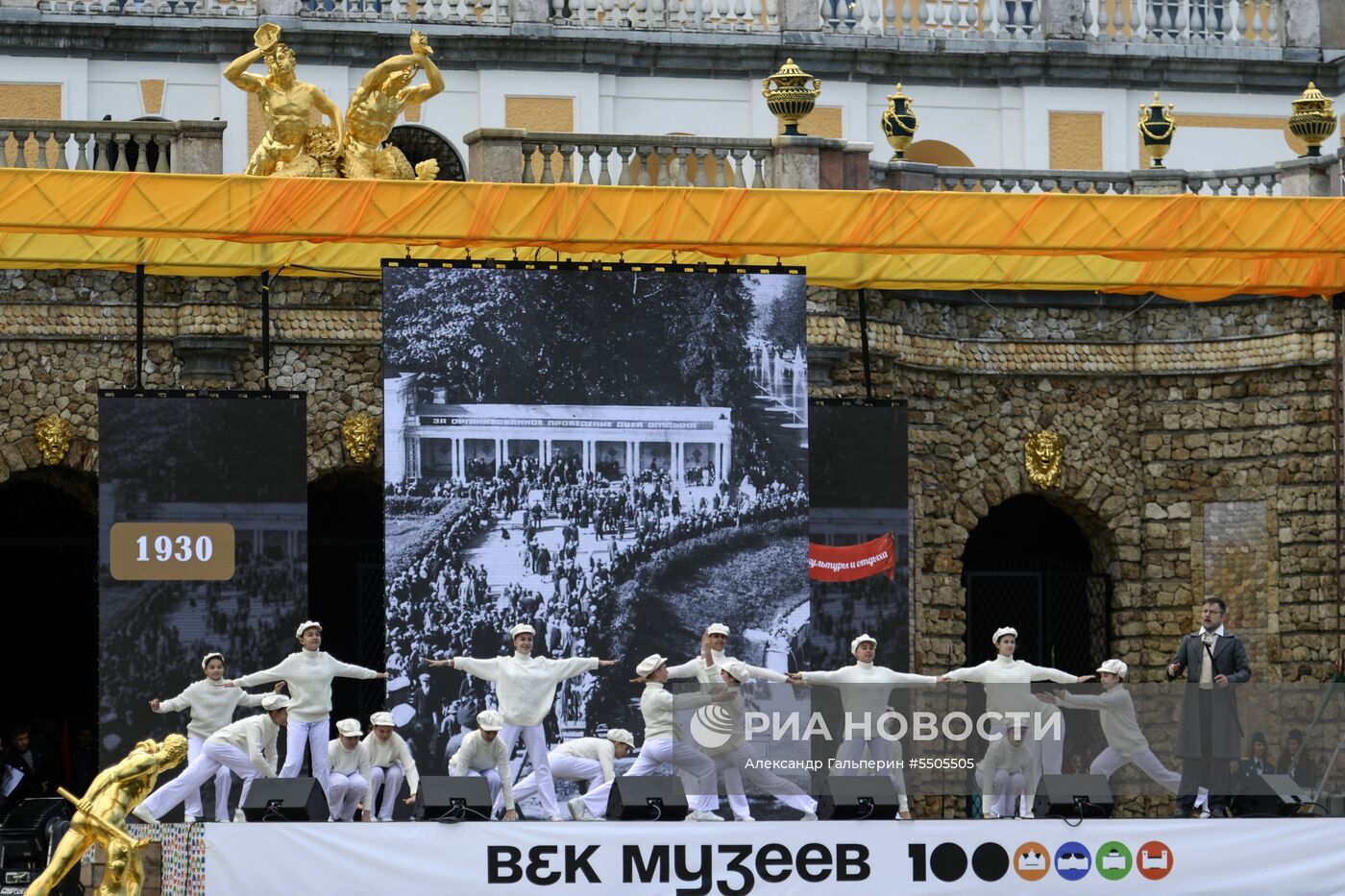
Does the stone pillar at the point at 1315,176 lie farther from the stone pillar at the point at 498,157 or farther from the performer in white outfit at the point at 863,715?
the performer in white outfit at the point at 863,715

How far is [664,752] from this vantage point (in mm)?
22547

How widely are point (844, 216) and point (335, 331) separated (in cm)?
551

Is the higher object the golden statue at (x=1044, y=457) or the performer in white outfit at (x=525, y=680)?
the golden statue at (x=1044, y=457)

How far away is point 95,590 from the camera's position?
31.1 metres

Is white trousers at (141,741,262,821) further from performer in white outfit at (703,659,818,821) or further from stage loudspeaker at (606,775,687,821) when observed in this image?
performer in white outfit at (703,659,818,821)

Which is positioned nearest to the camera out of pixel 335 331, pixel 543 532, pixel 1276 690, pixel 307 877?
pixel 307 877

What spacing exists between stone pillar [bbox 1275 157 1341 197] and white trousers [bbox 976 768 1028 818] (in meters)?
9.43

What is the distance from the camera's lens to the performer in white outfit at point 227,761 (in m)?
23.1

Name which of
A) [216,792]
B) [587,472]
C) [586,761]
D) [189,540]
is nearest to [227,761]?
[216,792]

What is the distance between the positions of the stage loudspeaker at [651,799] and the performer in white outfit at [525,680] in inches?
82.2

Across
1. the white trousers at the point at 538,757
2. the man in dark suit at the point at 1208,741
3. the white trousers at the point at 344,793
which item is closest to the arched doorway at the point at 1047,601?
the man in dark suit at the point at 1208,741

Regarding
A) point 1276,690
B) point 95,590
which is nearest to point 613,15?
point 95,590

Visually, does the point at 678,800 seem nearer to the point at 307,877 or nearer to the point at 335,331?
the point at 307,877

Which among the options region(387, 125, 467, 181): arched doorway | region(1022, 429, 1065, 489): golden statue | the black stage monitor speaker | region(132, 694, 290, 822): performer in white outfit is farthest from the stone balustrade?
the black stage monitor speaker
